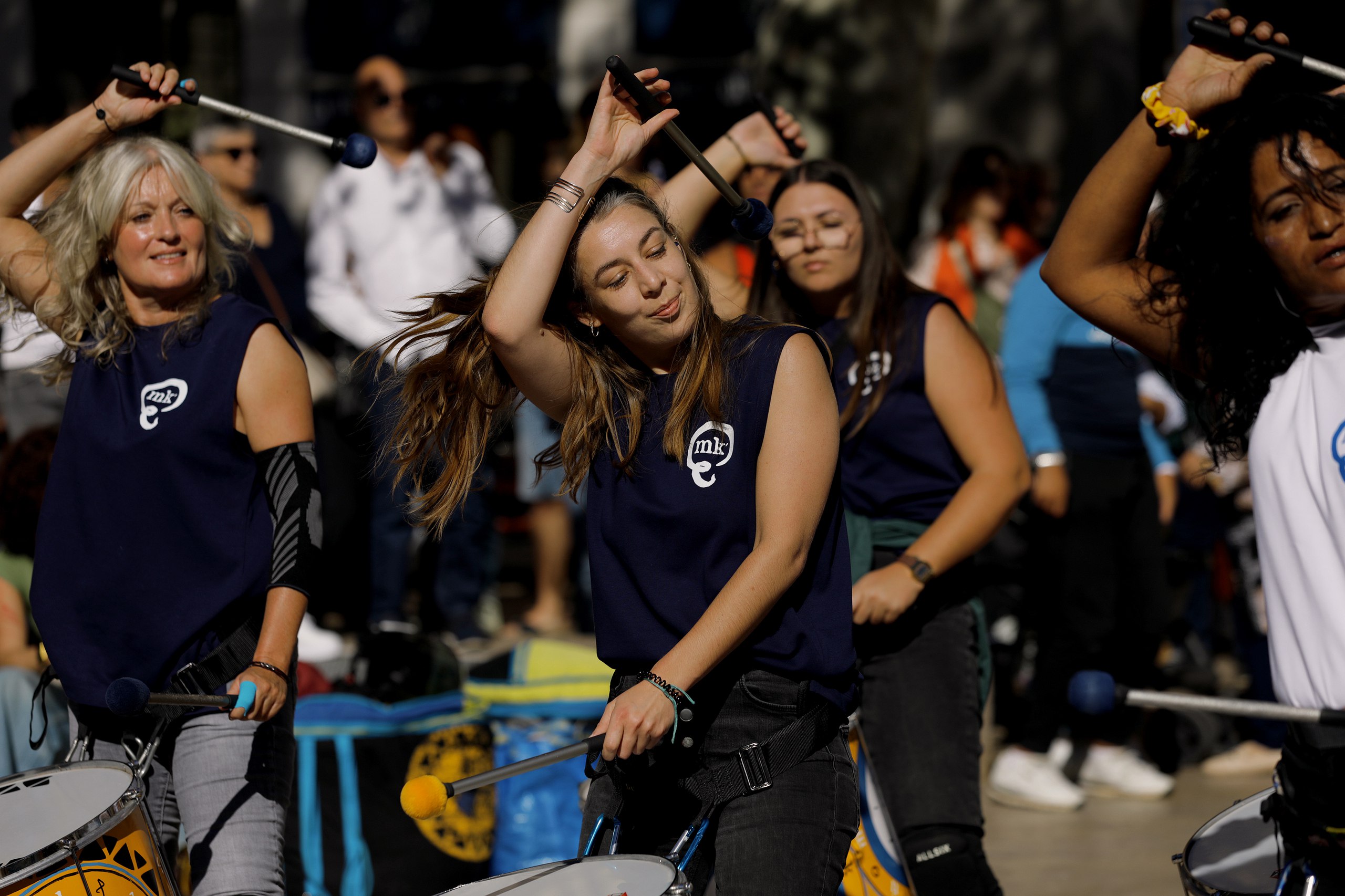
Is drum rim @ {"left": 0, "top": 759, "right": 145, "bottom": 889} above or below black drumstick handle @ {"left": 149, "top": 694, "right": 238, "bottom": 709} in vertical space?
below

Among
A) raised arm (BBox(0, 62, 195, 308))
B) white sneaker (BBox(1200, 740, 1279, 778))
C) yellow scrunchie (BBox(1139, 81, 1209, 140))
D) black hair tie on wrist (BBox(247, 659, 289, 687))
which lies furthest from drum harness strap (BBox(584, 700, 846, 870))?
white sneaker (BBox(1200, 740, 1279, 778))

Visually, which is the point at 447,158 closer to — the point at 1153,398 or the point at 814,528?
the point at 1153,398

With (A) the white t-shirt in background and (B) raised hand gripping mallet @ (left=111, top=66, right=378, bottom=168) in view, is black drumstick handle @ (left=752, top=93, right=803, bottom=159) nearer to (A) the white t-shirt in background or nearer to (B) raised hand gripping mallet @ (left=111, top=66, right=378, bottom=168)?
(B) raised hand gripping mallet @ (left=111, top=66, right=378, bottom=168)

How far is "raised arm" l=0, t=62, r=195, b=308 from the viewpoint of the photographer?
10.9 ft

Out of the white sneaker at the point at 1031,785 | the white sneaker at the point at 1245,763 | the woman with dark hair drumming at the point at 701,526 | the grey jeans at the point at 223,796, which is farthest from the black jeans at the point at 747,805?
the white sneaker at the point at 1245,763

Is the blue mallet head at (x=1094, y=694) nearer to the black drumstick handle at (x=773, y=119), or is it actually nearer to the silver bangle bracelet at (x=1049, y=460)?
the black drumstick handle at (x=773, y=119)

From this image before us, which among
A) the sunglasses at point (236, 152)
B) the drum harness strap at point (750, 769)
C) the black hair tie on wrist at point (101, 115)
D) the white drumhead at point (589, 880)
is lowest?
the white drumhead at point (589, 880)

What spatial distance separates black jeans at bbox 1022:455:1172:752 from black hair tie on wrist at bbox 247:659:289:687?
3.46 meters

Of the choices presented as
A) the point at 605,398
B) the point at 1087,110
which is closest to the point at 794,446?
the point at 605,398

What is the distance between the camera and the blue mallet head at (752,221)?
2.95 metres

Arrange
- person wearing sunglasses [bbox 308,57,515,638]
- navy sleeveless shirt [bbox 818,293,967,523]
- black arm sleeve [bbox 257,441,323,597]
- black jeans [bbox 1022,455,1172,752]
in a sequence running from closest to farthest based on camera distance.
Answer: black arm sleeve [bbox 257,441,323,597] < navy sleeveless shirt [bbox 818,293,967,523] < black jeans [bbox 1022,455,1172,752] < person wearing sunglasses [bbox 308,57,515,638]

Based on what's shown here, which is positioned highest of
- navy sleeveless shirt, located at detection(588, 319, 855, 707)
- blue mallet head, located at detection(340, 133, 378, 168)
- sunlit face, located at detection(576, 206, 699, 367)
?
blue mallet head, located at detection(340, 133, 378, 168)

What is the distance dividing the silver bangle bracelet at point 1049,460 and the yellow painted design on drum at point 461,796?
2182mm

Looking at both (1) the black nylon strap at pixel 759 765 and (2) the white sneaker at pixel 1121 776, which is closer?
(1) the black nylon strap at pixel 759 765
